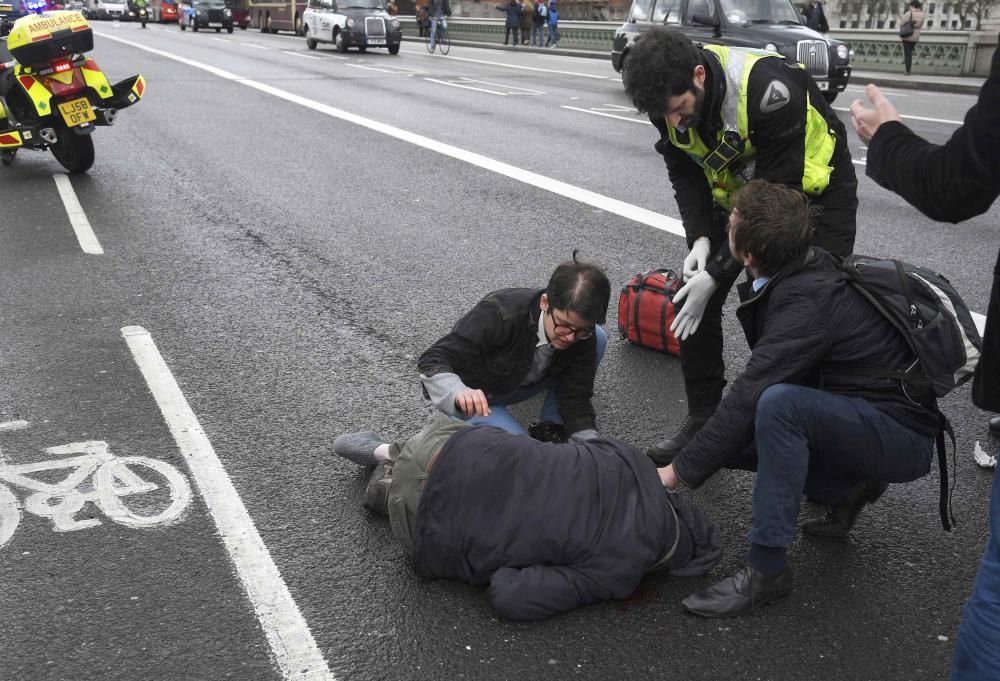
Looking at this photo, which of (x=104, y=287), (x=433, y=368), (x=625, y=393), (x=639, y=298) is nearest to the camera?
(x=433, y=368)

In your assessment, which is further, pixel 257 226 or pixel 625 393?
pixel 257 226

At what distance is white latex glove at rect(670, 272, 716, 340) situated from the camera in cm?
383

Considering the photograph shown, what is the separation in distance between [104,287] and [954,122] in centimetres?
1239

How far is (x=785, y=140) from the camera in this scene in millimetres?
3756

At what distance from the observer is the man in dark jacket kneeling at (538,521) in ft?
10.2

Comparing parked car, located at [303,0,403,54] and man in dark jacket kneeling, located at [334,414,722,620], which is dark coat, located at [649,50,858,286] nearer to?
man in dark jacket kneeling, located at [334,414,722,620]

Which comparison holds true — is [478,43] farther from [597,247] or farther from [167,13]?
[597,247]

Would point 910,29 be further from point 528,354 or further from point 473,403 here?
point 473,403

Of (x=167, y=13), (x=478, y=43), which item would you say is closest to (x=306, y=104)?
(x=478, y=43)

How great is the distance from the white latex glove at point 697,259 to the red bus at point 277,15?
3829 centimetres

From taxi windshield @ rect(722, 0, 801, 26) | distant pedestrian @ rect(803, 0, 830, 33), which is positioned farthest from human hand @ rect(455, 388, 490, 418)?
distant pedestrian @ rect(803, 0, 830, 33)

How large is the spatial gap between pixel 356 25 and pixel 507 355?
27.0 metres

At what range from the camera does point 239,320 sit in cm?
589

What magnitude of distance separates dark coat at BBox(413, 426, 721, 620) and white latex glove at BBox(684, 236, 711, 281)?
3.33 feet
